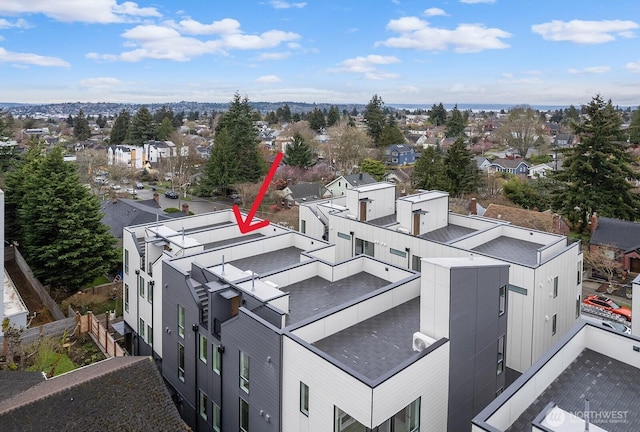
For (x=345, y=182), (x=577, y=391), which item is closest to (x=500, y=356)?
(x=577, y=391)

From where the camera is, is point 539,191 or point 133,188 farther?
point 133,188

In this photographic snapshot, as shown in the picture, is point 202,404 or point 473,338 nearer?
point 473,338

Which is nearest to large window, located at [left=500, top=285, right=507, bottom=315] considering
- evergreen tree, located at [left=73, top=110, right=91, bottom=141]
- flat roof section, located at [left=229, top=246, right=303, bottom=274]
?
flat roof section, located at [left=229, top=246, right=303, bottom=274]

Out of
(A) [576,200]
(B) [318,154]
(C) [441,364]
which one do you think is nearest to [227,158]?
(B) [318,154]

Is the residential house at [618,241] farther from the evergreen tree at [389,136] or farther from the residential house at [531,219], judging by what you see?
the evergreen tree at [389,136]

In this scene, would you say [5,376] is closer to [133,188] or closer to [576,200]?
[576,200]

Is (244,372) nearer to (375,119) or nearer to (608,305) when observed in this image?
(608,305)
